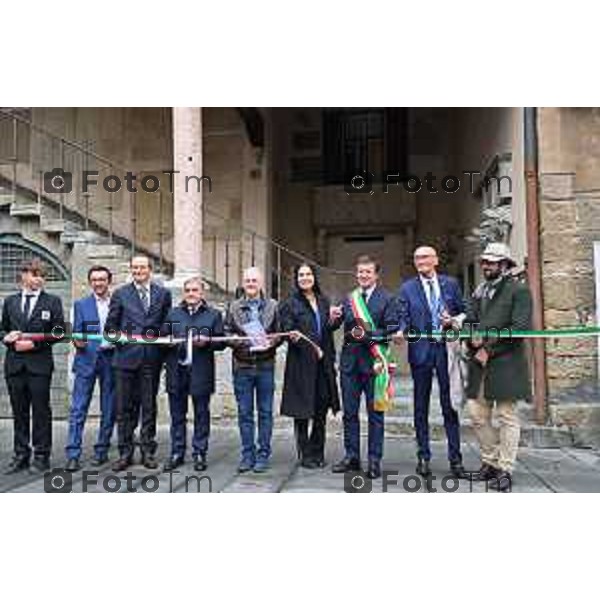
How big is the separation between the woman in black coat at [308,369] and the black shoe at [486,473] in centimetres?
123

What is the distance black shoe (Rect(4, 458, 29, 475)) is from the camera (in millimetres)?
5734

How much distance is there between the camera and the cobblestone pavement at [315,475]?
16.9 feet

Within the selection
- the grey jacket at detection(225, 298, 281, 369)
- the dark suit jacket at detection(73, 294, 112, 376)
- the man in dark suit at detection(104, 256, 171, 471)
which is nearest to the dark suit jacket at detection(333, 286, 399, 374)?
the grey jacket at detection(225, 298, 281, 369)

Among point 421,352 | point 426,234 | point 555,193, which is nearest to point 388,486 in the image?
point 421,352

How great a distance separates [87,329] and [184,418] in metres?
1.08

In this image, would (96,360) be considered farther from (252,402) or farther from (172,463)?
(252,402)

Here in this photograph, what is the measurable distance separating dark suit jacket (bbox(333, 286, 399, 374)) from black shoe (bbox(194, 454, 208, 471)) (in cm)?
131

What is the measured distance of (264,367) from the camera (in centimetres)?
568

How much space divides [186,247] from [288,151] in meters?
4.75

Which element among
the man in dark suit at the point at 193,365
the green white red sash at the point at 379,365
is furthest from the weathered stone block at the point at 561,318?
the man in dark suit at the point at 193,365

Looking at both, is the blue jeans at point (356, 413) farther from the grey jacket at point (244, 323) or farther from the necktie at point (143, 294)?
the necktie at point (143, 294)

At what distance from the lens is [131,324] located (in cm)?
576

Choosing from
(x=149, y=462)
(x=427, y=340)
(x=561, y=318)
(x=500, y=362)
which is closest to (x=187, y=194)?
(x=149, y=462)

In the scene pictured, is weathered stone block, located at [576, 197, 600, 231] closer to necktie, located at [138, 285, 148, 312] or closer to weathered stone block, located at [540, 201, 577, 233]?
weathered stone block, located at [540, 201, 577, 233]
